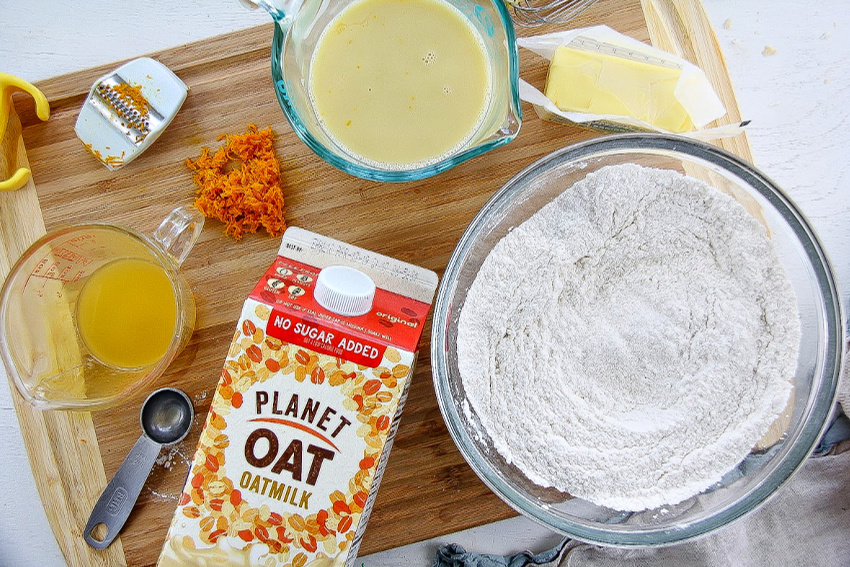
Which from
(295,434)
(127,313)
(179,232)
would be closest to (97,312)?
(127,313)

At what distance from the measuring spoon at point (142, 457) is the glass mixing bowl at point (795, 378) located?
489mm

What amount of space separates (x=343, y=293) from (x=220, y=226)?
0.38 m

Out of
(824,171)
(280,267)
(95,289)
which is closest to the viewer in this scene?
(280,267)

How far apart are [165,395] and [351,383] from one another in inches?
17.2

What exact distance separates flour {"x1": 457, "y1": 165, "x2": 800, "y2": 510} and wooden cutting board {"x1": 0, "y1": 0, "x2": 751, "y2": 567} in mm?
155

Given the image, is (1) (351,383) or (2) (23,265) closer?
(1) (351,383)

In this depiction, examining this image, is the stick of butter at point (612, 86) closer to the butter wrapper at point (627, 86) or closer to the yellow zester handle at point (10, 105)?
the butter wrapper at point (627, 86)

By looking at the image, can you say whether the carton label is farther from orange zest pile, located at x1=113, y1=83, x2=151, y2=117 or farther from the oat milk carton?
orange zest pile, located at x1=113, y1=83, x2=151, y2=117

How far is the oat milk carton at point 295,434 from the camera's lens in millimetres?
932

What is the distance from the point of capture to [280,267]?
103 cm

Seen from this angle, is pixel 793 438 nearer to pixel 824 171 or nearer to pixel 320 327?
pixel 824 171

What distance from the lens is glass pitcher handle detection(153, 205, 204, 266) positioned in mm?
1106

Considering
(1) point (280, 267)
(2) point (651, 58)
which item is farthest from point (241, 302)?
(2) point (651, 58)

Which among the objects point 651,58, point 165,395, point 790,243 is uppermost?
point 651,58
